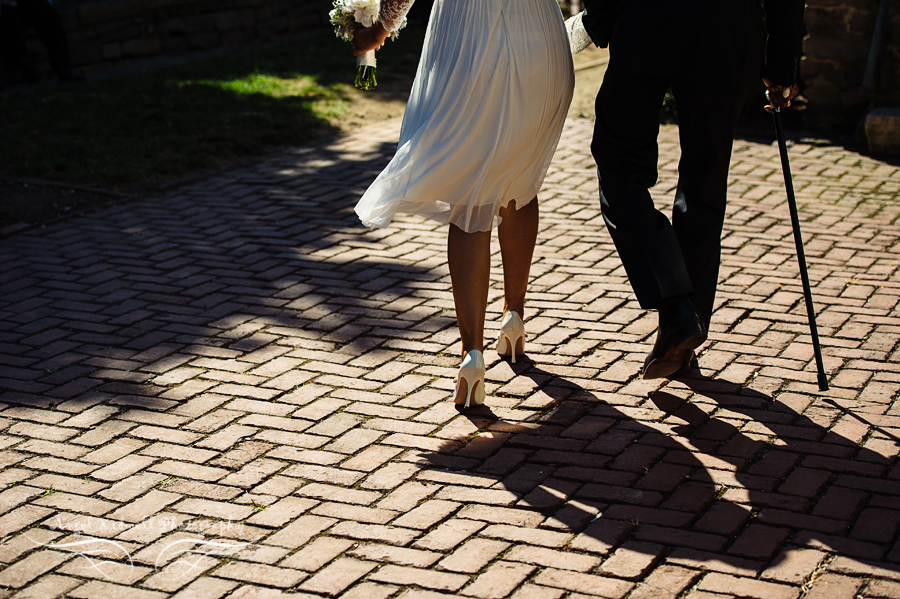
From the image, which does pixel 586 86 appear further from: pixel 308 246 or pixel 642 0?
pixel 642 0

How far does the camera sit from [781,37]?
3.18 m

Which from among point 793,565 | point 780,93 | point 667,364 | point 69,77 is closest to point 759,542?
point 793,565

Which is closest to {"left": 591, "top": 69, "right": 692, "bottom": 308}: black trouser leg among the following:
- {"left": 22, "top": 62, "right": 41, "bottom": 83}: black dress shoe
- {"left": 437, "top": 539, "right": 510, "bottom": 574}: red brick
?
{"left": 437, "top": 539, "right": 510, "bottom": 574}: red brick

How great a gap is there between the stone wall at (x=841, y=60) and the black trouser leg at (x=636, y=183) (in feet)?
14.5

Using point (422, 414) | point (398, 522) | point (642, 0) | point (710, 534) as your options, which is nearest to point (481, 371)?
point (422, 414)

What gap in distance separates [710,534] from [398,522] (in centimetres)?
90

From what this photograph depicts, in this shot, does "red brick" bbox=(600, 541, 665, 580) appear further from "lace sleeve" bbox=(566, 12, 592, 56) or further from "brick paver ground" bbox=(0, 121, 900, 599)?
"lace sleeve" bbox=(566, 12, 592, 56)

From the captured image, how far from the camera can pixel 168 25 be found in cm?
1087

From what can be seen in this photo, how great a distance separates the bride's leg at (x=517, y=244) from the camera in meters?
3.67

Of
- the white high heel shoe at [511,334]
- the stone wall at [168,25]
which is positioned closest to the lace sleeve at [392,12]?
the white high heel shoe at [511,334]

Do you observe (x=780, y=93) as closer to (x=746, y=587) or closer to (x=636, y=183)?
(x=636, y=183)

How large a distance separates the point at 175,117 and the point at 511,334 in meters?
5.10

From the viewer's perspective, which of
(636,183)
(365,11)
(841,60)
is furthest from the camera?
(841,60)

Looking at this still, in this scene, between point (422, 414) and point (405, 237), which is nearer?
point (422, 414)
